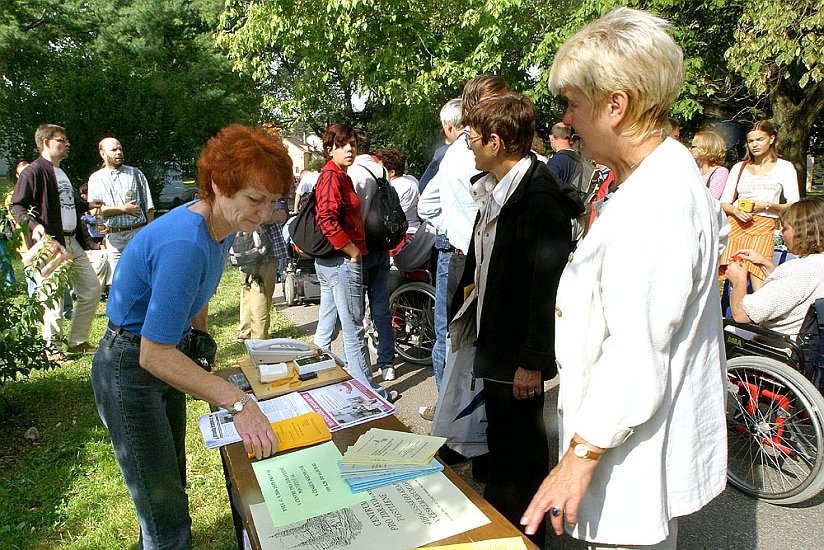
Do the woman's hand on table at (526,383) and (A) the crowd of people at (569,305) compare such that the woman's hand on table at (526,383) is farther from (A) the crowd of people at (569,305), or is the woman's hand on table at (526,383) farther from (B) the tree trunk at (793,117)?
(B) the tree trunk at (793,117)

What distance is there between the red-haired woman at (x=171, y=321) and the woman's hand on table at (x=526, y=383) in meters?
1.00

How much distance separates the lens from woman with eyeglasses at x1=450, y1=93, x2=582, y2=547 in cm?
214

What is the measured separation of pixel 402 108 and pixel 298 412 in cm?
1314

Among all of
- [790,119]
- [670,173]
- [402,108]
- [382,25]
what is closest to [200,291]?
[670,173]

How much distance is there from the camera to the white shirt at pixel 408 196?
17.9ft

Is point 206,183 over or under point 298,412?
over

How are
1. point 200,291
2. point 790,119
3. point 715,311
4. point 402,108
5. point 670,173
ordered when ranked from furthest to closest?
point 402,108 → point 790,119 → point 200,291 → point 715,311 → point 670,173

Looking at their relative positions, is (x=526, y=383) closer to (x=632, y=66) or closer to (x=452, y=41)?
(x=632, y=66)

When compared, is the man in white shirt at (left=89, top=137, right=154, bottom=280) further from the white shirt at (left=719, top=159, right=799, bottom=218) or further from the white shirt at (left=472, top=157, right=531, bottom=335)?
the white shirt at (left=719, top=159, right=799, bottom=218)

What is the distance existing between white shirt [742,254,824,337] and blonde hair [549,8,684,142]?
216 cm

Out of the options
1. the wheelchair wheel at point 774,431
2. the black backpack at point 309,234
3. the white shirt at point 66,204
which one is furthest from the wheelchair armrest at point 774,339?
the white shirt at point 66,204

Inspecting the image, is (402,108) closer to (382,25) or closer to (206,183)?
(382,25)

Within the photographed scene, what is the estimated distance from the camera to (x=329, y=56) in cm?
1269

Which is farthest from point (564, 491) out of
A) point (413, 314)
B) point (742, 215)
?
point (742, 215)
